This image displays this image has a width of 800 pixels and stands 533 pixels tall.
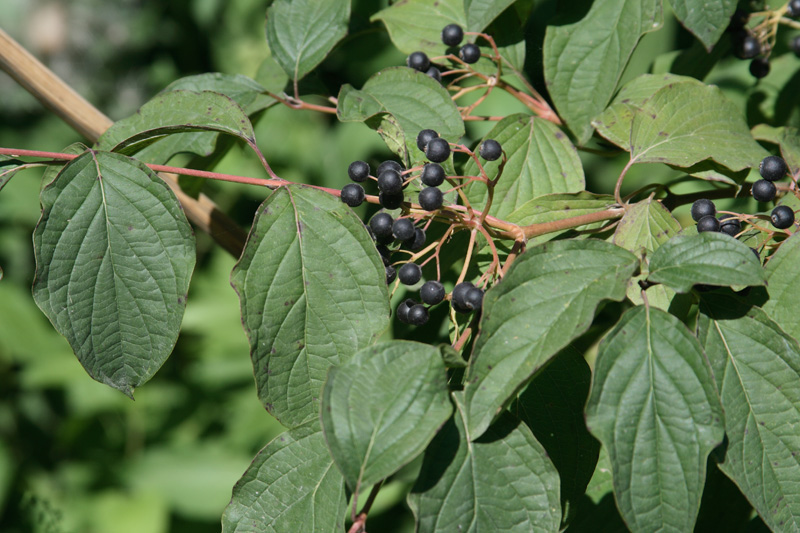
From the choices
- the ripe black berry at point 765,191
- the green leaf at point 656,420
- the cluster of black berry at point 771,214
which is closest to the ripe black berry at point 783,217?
the cluster of black berry at point 771,214

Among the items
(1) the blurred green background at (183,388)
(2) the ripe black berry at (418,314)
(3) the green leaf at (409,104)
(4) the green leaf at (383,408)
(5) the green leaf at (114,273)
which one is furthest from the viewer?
(1) the blurred green background at (183,388)

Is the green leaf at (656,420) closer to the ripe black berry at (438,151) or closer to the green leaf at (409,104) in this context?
Result: the ripe black berry at (438,151)

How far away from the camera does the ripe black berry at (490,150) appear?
108 cm

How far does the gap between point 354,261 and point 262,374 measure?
0.70 ft

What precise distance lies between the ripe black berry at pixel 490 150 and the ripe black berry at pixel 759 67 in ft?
2.87

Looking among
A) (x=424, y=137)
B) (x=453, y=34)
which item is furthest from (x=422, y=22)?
(x=424, y=137)

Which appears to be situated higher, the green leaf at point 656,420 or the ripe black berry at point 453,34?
the ripe black berry at point 453,34

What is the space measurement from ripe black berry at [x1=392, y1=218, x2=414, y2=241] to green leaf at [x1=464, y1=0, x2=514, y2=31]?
1.53 feet

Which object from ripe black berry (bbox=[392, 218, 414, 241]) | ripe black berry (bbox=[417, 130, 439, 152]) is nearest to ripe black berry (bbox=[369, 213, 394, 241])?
ripe black berry (bbox=[392, 218, 414, 241])

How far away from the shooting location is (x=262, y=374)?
3.08 feet

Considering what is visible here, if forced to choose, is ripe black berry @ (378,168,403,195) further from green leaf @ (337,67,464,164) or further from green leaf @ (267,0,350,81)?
green leaf @ (267,0,350,81)

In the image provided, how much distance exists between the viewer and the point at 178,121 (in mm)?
1080

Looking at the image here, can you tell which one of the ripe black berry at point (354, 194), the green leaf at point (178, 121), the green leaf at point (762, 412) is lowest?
the green leaf at point (762, 412)

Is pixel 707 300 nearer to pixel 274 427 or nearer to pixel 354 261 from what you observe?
pixel 354 261
